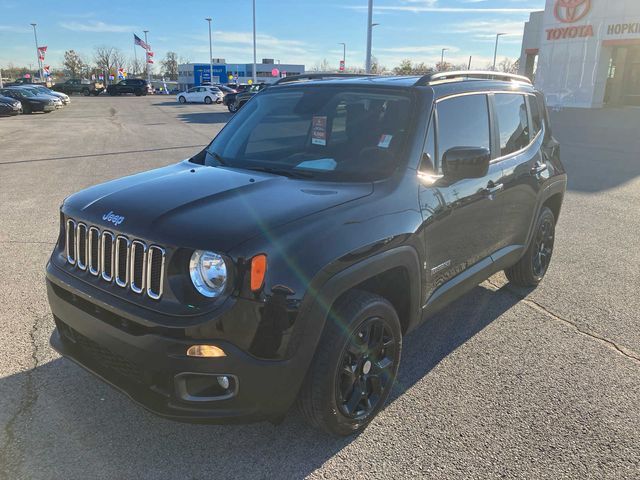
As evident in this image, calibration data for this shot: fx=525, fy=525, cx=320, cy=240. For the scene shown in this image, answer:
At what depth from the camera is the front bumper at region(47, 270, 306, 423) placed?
226 centimetres

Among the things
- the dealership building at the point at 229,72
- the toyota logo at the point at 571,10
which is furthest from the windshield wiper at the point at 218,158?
the dealership building at the point at 229,72

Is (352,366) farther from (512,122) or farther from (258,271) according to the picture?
(512,122)

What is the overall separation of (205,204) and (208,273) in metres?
0.48

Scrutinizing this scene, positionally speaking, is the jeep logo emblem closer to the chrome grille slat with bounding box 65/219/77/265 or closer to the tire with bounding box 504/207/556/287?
the chrome grille slat with bounding box 65/219/77/265

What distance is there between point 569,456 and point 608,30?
32134mm

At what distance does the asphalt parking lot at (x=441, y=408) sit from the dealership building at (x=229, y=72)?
6872 centimetres

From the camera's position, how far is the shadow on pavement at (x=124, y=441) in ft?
8.45

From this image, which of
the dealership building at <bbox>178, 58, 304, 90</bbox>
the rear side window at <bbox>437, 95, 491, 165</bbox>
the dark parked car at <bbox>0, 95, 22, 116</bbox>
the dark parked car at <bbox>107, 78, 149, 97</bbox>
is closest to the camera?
the rear side window at <bbox>437, 95, 491, 165</bbox>

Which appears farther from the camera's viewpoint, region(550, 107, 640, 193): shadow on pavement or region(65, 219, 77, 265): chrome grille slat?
region(550, 107, 640, 193): shadow on pavement

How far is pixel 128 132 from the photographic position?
65.7 ft

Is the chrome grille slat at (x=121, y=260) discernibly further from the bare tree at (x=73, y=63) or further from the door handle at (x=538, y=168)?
the bare tree at (x=73, y=63)

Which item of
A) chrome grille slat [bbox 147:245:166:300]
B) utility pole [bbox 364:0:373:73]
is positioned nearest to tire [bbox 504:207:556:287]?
chrome grille slat [bbox 147:245:166:300]

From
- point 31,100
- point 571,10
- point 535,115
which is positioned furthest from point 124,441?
point 31,100

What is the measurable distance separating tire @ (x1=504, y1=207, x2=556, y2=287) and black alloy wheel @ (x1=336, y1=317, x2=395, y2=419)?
7.61ft
